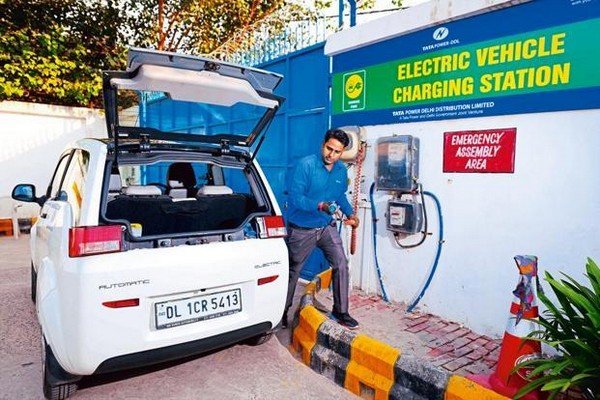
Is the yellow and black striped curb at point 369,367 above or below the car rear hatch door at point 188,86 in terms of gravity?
below

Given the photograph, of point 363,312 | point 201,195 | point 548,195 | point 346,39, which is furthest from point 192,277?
point 346,39

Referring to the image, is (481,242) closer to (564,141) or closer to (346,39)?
(564,141)

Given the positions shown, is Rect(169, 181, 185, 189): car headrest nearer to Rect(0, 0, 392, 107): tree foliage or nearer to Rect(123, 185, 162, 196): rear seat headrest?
Rect(123, 185, 162, 196): rear seat headrest

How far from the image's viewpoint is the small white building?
2.98m

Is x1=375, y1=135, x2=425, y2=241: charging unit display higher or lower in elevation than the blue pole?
lower

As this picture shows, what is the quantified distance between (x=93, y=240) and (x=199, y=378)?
1347mm

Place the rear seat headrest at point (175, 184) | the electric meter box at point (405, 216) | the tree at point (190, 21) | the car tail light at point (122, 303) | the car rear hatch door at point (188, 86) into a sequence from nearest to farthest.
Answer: the car tail light at point (122, 303) → the car rear hatch door at point (188, 86) → the electric meter box at point (405, 216) → the rear seat headrest at point (175, 184) → the tree at point (190, 21)

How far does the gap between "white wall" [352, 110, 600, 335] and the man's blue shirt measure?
83 cm

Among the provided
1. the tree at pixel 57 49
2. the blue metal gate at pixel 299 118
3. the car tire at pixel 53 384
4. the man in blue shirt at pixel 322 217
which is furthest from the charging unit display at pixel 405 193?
the tree at pixel 57 49

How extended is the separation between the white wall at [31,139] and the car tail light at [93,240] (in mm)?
8693

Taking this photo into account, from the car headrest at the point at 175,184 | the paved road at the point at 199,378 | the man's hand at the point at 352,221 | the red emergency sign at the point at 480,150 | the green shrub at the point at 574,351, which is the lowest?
the paved road at the point at 199,378

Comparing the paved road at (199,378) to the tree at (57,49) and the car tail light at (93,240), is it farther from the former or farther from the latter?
the tree at (57,49)

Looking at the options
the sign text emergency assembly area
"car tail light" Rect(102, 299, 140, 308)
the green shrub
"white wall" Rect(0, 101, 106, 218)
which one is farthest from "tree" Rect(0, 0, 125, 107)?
the green shrub

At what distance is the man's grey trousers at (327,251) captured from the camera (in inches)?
146
